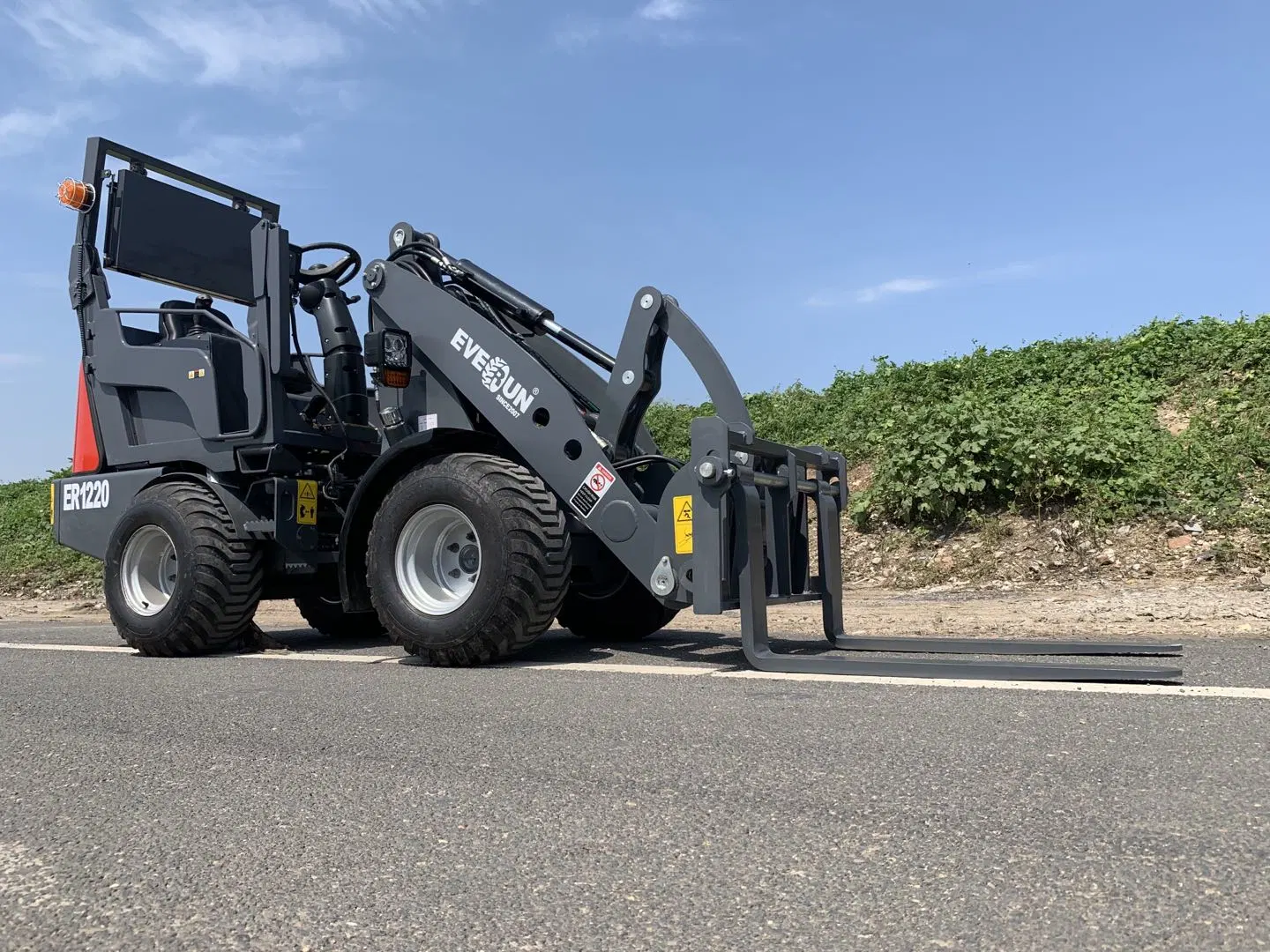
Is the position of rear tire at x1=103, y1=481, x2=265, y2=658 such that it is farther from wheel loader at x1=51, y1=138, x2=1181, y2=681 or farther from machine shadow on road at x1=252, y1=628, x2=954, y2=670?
machine shadow on road at x1=252, y1=628, x2=954, y2=670

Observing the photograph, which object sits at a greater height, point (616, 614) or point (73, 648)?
point (616, 614)

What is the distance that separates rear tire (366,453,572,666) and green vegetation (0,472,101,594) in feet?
36.5

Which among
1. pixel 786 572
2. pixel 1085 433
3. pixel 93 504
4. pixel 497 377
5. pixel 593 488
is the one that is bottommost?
pixel 786 572

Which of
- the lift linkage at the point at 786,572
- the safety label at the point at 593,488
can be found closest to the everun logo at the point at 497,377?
the safety label at the point at 593,488

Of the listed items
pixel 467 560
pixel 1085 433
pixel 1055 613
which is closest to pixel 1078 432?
pixel 1085 433

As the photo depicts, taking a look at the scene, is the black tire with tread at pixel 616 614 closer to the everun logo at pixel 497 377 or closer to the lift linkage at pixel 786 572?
the lift linkage at pixel 786 572

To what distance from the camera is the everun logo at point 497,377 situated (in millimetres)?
5984

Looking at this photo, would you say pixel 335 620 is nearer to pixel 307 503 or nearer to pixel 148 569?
pixel 148 569

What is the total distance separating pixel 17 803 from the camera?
3029mm

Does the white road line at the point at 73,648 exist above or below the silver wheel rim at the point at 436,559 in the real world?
below

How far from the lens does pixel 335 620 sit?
320 inches

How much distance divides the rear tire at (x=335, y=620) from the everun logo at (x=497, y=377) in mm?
A: 2601

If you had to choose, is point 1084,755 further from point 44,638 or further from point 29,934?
point 44,638

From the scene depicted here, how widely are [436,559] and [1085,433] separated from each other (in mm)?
6432
